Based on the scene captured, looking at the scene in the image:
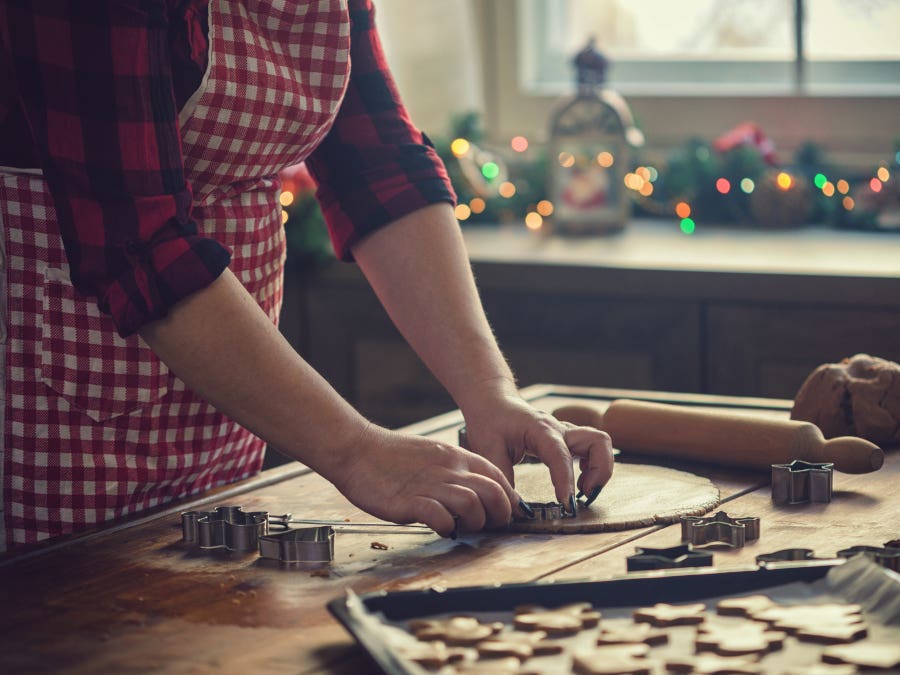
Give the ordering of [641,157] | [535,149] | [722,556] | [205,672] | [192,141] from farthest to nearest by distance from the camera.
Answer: [535,149]
[641,157]
[192,141]
[722,556]
[205,672]

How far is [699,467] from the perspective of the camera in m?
1.24

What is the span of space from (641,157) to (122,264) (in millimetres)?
1792

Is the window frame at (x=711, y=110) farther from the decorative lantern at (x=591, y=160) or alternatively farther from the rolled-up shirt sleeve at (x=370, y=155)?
the rolled-up shirt sleeve at (x=370, y=155)

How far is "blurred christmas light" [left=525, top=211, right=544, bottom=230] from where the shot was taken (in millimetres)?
2603

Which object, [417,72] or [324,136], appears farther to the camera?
[417,72]

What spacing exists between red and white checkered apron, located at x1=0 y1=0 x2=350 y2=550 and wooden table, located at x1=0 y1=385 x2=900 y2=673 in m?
0.08

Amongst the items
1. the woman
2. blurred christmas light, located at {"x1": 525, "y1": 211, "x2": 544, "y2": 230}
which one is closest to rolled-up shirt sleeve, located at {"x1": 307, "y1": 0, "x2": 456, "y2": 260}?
the woman

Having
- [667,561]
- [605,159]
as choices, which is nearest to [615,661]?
[667,561]

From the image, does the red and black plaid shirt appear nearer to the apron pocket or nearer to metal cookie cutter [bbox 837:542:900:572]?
the apron pocket

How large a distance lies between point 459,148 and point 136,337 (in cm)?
154

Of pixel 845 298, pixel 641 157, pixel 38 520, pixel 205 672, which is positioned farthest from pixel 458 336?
pixel 641 157

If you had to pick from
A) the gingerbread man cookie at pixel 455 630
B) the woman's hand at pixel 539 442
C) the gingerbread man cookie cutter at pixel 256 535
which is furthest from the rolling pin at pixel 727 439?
the gingerbread man cookie at pixel 455 630

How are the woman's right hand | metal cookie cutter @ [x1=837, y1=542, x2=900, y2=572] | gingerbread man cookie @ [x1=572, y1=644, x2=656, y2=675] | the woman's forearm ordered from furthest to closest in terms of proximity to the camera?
the woman's forearm < the woman's right hand < metal cookie cutter @ [x1=837, y1=542, x2=900, y2=572] < gingerbread man cookie @ [x1=572, y1=644, x2=656, y2=675]

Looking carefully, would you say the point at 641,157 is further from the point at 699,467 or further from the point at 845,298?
the point at 699,467
